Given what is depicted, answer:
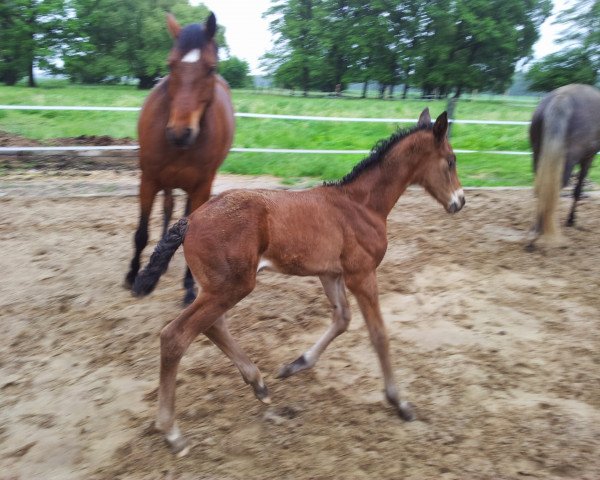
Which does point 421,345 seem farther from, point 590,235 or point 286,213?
point 590,235

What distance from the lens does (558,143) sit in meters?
5.27

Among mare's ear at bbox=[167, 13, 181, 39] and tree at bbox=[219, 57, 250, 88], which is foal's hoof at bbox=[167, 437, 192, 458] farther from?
tree at bbox=[219, 57, 250, 88]

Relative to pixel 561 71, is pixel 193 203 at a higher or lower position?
lower

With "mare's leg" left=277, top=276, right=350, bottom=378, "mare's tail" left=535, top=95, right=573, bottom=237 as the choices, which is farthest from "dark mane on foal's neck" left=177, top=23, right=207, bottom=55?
"mare's tail" left=535, top=95, right=573, bottom=237

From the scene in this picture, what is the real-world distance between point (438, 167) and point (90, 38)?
1605 inches

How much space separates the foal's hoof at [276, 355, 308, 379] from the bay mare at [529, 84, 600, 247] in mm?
3349

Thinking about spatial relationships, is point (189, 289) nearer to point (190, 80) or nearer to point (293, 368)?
point (293, 368)

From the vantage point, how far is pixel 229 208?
2.47 m

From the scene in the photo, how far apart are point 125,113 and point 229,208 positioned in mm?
11348

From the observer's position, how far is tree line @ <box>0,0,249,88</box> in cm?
3103

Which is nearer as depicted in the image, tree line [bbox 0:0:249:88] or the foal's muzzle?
the foal's muzzle

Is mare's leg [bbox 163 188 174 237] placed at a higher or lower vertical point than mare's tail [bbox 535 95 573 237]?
lower

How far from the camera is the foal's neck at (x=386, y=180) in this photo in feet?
9.88

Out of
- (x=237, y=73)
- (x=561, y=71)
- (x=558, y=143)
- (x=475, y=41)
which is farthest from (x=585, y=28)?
(x=237, y=73)
